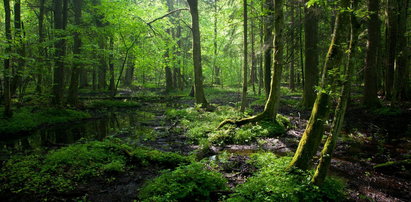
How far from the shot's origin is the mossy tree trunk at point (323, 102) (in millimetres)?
4559

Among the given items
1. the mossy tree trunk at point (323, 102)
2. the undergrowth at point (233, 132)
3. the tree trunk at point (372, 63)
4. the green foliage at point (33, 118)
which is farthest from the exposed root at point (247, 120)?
the green foliage at point (33, 118)

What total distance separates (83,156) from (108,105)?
44.2 feet

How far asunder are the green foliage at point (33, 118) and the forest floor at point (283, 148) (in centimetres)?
64

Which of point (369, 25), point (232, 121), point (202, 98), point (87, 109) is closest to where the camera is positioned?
point (232, 121)

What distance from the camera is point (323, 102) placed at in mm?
4801

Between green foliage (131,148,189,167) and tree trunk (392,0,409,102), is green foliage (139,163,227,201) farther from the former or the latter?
tree trunk (392,0,409,102)

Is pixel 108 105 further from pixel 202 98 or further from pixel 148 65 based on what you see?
pixel 202 98

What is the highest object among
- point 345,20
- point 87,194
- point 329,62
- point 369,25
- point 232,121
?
point 369,25

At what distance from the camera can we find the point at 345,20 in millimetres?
4520

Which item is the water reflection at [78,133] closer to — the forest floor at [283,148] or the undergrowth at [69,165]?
the forest floor at [283,148]

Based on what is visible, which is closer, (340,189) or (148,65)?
(340,189)

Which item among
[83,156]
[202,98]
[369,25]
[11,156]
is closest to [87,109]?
[202,98]

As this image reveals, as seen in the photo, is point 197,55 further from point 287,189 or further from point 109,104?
point 287,189

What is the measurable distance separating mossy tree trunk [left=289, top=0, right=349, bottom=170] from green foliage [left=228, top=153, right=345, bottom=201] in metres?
0.37
